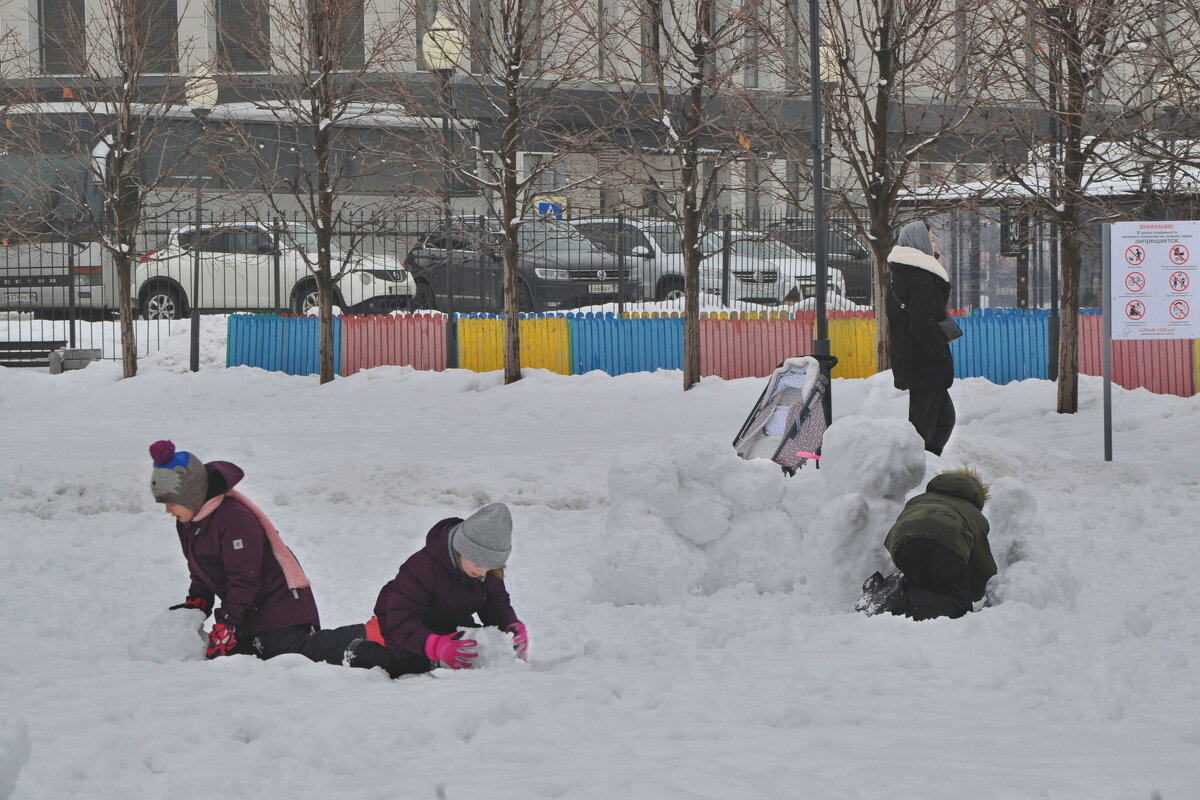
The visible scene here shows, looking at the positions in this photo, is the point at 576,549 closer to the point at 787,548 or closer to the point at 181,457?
the point at 787,548

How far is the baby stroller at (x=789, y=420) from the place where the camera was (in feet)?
31.6

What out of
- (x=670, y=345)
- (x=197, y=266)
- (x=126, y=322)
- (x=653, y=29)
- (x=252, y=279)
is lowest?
(x=670, y=345)

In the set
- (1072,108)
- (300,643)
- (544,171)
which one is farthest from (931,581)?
(544,171)

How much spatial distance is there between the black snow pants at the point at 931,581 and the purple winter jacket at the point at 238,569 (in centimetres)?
252

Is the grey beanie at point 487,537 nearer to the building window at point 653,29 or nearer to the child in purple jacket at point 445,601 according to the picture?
the child in purple jacket at point 445,601

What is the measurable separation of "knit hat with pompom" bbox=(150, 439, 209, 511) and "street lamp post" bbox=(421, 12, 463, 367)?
38.1 feet

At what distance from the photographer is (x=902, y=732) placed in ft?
14.3

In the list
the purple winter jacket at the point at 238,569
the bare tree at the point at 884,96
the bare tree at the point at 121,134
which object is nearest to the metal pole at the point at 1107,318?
the bare tree at the point at 884,96

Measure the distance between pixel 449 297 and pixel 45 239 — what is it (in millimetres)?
6516

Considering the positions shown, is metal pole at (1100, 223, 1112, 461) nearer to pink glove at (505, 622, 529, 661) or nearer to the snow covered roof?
the snow covered roof

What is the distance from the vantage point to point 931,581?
5816 millimetres

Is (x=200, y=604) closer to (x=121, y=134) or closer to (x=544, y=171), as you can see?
(x=544, y=171)

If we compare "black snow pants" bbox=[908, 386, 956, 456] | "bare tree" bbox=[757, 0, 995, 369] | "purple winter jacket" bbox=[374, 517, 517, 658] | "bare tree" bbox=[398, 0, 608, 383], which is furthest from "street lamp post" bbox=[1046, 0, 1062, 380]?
"purple winter jacket" bbox=[374, 517, 517, 658]

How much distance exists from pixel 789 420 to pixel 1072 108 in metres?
4.99
